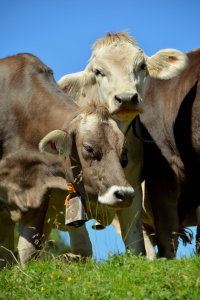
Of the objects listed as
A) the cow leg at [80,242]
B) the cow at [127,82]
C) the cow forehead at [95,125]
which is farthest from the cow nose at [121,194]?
the cow leg at [80,242]

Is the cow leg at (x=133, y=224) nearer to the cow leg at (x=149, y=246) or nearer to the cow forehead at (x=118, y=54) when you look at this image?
the cow forehead at (x=118, y=54)

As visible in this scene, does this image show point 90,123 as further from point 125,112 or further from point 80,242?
point 80,242

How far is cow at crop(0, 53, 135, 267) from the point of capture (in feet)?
23.0

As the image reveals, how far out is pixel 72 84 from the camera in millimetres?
8883

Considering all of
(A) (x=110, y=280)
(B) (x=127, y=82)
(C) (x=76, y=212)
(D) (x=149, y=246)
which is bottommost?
(D) (x=149, y=246)

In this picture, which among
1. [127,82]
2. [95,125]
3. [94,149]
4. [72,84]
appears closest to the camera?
[94,149]

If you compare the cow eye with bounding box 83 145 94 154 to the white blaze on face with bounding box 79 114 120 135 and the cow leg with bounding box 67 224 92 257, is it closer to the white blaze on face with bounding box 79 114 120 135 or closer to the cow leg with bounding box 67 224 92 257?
the white blaze on face with bounding box 79 114 120 135

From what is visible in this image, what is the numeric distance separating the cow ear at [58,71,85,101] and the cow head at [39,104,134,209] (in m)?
1.48

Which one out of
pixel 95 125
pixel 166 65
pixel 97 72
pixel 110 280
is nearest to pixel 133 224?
pixel 95 125

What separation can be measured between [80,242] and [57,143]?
1938mm

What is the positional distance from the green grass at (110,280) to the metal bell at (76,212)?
1197 mm

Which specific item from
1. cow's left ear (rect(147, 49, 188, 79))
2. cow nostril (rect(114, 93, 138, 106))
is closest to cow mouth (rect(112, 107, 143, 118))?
cow nostril (rect(114, 93, 138, 106))

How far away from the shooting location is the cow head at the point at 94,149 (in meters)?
6.81

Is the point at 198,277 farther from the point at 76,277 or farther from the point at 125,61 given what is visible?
the point at 125,61
